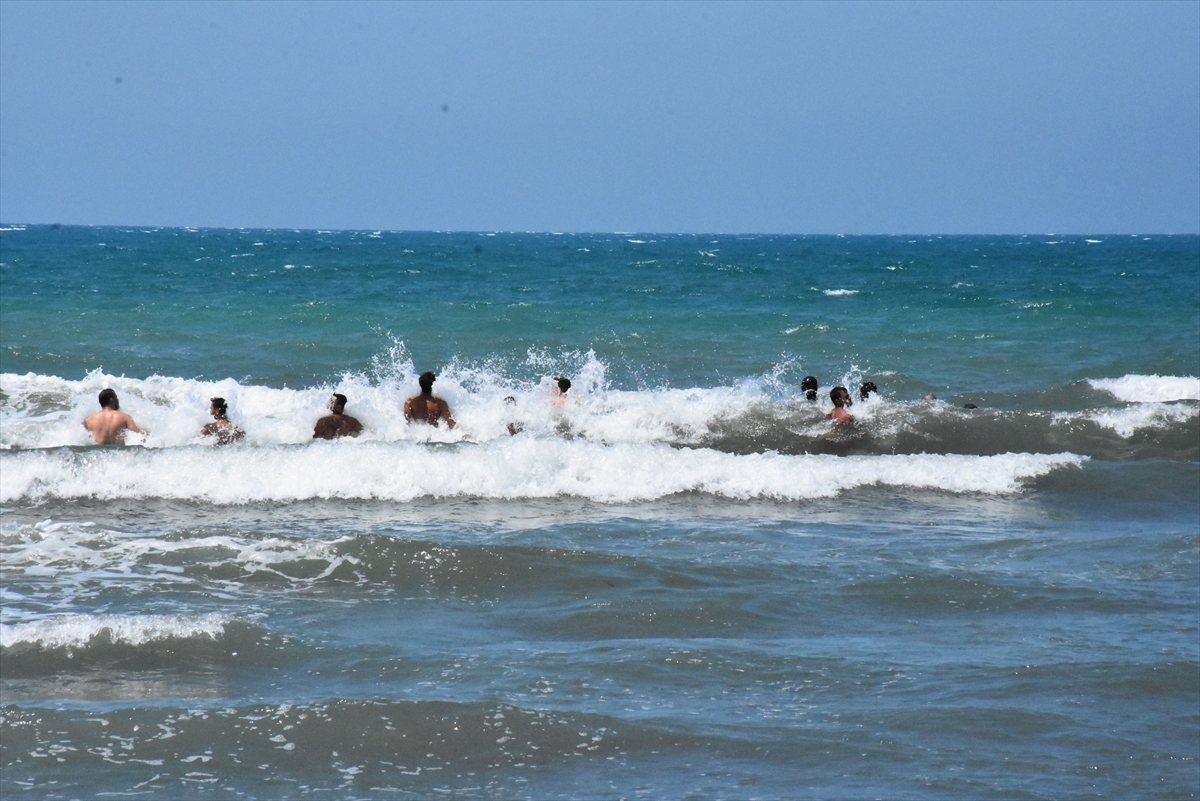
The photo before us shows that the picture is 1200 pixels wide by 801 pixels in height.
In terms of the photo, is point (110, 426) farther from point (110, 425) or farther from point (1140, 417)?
point (1140, 417)

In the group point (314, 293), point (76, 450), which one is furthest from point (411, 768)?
point (314, 293)

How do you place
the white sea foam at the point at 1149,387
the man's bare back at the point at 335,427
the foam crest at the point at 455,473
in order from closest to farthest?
the foam crest at the point at 455,473
the man's bare back at the point at 335,427
the white sea foam at the point at 1149,387

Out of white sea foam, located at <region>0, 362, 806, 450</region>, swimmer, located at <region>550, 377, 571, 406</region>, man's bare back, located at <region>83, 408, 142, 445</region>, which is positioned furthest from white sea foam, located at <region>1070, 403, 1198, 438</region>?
man's bare back, located at <region>83, 408, 142, 445</region>

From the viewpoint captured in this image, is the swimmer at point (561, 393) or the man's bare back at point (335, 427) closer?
the man's bare back at point (335, 427)

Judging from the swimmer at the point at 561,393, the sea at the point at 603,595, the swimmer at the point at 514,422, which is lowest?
the sea at the point at 603,595

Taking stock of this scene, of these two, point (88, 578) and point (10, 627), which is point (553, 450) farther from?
point (10, 627)

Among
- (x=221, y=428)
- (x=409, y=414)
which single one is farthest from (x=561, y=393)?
(x=221, y=428)

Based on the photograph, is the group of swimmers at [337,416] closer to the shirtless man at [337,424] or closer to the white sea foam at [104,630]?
the shirtless man at [337,424]

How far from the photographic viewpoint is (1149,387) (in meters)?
19.3

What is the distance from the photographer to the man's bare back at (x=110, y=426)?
42.1 feet

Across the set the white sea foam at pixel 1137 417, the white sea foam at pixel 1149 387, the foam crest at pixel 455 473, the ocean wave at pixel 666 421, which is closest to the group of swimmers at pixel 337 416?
the ocean wave at pixel 666 421

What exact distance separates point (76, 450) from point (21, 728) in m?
6.67

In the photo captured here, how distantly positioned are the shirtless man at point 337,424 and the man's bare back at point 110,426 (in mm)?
1908

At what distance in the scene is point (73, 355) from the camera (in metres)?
22.1
